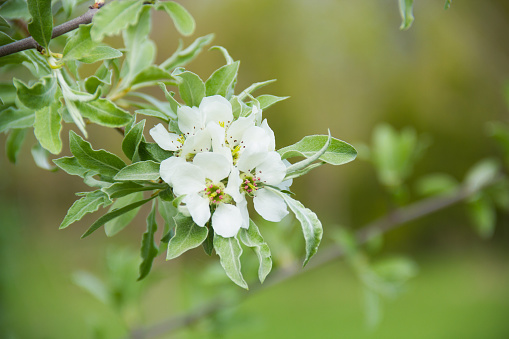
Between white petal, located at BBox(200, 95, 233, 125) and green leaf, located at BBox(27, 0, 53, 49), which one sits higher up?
green leaf, located at BBox(27, 0, 53, 49)

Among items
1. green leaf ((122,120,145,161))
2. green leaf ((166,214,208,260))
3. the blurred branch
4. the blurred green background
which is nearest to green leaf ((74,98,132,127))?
green leaf ((122,120,145,161))

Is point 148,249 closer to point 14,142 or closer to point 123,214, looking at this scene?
point 123,214

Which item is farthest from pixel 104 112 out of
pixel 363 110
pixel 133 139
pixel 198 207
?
pixel 363 110

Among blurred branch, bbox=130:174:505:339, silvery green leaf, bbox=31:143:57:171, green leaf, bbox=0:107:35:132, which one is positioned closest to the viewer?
green leaf, bbox=0:107:35:132

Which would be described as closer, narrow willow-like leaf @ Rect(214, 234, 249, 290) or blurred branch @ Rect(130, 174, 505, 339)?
narrow willow-like leaf @ Rect(214, 234, 249, 290)

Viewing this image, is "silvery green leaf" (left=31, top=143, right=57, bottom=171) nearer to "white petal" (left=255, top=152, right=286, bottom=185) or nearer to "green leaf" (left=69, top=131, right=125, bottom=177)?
"green leaf" (left=69, top=131, right=125, bottom=177)

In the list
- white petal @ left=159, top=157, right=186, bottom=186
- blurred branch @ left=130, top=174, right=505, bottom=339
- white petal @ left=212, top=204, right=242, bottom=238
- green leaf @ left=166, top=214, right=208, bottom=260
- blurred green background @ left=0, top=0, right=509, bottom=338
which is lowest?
blurred green background @ left=0, top=0, right=509, bottom=338

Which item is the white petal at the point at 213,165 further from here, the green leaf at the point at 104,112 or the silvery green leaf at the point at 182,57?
the silvery green leaf at the point at 182,57

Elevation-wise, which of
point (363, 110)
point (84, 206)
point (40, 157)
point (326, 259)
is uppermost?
point (84, 206)

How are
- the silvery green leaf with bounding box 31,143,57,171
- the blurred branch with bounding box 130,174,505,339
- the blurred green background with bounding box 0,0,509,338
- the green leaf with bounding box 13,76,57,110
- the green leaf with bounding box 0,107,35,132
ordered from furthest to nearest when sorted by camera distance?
1. the blurred green background with bounding box 0,0,509,338
2. the blurred branch with bounding box 130,174,505,339
3. the silvery green leaf with bounding box 31,143,57,171
4. the green leaf with bounding box 0,107,35,132
5. the green leaf with bounding box 13,76,57,110
